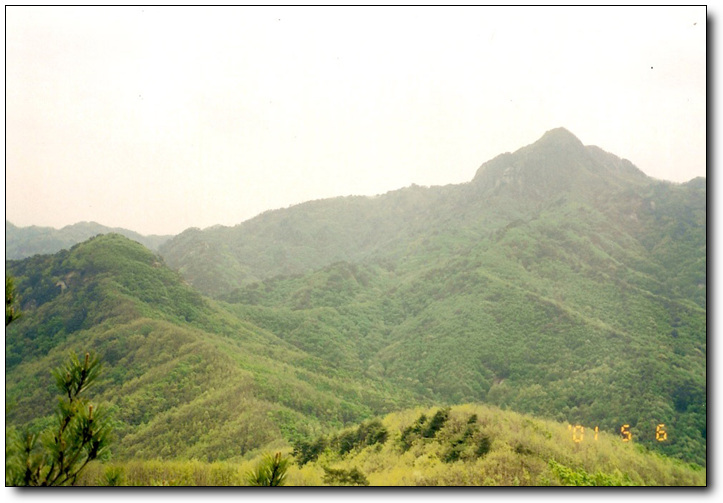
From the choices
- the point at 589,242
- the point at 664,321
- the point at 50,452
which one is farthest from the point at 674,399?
the point at 589,242

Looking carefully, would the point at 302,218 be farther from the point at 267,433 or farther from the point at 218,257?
the point at 267,433

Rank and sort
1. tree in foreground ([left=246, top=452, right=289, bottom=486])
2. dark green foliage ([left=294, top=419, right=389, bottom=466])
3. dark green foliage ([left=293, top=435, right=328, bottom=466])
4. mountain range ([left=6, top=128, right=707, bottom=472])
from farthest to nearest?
mountain range ([left=6, top=128, right=707, bottom=472])
dark green foliage ([left=294, top=419, right=389, bottom=466])
dark green foliage ([left=293, top=435, right=328, bottom=466])
tree in foreground ([left=246, top=452, right=289, bottom=486])

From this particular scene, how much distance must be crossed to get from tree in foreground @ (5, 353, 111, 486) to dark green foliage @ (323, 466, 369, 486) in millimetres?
3707

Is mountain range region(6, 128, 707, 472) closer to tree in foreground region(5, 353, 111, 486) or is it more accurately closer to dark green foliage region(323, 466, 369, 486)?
tree in foreground region(5, 353, 111, 486)

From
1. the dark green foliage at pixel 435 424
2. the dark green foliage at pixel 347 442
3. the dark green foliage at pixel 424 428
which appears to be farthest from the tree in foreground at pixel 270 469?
the dark green foliage at pixel 435 424

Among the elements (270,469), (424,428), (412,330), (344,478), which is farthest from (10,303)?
(412,330)

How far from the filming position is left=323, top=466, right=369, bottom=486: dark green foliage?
20.5ft

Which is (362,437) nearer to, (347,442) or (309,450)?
(347,442)

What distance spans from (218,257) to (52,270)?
38.4 m

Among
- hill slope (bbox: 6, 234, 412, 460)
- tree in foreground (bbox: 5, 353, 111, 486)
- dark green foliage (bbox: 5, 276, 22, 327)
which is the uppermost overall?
dark green foliage (bbox: 5, 276, 22, 327)

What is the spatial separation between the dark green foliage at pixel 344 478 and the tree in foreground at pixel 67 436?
3707mm

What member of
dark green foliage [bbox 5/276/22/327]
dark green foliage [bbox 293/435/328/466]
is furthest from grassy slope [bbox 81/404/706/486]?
dark green foliage [bbox 5/276/22/327]

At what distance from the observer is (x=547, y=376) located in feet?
77.0

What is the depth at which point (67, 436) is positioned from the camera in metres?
3.45
